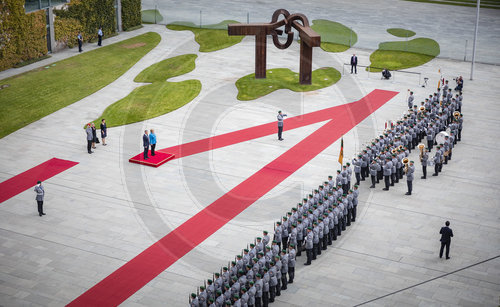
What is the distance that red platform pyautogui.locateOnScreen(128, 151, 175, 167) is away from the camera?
31.3 meters

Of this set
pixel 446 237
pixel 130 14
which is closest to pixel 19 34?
pixel 130 14

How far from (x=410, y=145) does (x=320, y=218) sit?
10.7 metres

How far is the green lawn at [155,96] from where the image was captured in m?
37.5

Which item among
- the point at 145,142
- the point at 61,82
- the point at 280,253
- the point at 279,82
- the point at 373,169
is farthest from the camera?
the point at 279,82

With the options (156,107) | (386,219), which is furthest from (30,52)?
(386,219)

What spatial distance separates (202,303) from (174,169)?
12287mm

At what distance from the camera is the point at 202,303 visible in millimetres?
19469

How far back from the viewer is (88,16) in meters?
49.1

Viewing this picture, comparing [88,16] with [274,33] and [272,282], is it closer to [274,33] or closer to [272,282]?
[274,33]

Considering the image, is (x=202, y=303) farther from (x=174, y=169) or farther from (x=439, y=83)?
(x=439, y=83)

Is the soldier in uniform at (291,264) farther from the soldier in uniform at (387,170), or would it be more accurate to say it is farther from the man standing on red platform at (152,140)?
the man standing on red platform at (152,140)

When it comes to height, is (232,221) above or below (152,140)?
below

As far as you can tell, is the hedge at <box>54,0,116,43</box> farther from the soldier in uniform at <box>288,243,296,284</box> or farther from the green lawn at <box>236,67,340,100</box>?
the soldier in uniform at <box>288,243,296,284</box>

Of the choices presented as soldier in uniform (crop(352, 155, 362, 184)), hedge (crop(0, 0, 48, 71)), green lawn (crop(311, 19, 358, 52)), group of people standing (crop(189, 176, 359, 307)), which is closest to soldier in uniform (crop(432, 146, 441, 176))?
soldier in uniform (crop(352, 155, 362, 184))
